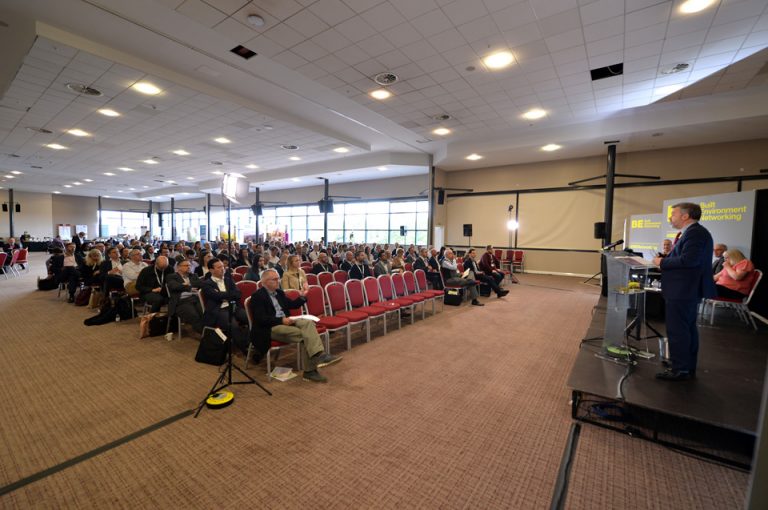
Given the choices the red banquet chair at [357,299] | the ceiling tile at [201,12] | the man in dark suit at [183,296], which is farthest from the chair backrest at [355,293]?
the ceiling tile at [201,12]

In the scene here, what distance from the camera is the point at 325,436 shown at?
2.68 metres

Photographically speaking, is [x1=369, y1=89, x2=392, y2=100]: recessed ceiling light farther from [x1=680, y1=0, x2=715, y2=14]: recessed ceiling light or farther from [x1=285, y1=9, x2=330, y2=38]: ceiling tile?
[x1=680, y1=0, x2=715, y2=14]: recessed ceiling light

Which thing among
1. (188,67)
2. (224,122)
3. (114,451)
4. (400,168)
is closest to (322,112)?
(224,122)

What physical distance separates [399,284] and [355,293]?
1.19 meters

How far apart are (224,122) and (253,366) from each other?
7503mm

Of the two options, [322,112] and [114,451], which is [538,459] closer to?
[114,451]

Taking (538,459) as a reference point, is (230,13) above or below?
above

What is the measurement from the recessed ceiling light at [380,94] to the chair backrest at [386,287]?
4.23 meters

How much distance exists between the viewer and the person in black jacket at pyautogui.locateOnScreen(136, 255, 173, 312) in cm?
558

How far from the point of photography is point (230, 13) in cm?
467

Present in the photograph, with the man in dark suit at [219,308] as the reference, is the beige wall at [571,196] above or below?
above

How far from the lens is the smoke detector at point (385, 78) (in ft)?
21.5

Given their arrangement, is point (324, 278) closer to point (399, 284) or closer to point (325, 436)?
point (399, 284)

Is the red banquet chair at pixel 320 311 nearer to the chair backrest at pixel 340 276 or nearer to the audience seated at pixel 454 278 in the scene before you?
the chair backrest at pixel 340 276
